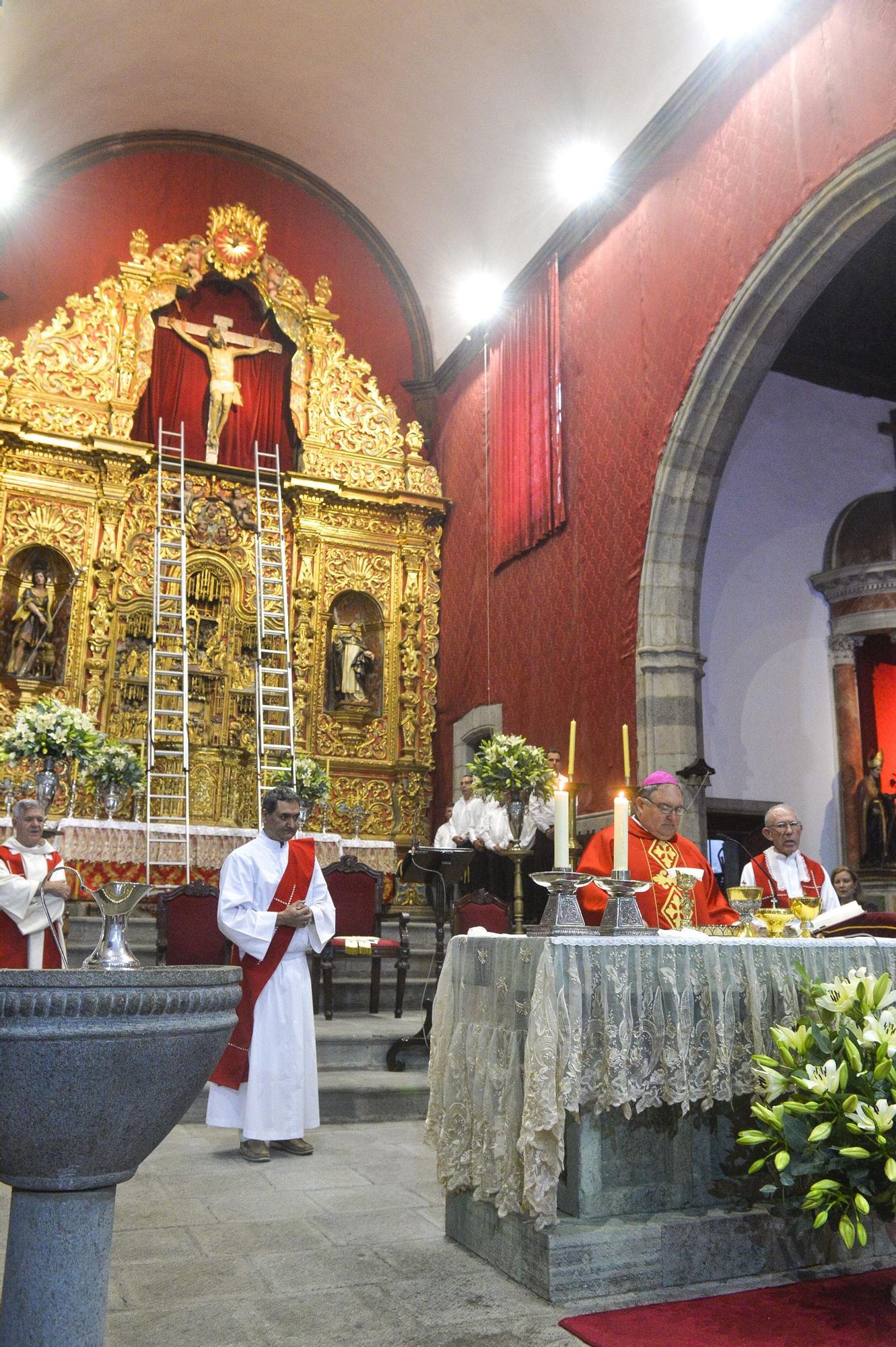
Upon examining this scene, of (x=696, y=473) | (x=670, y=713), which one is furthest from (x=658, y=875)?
(x=696, y=473)

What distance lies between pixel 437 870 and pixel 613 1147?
361 cm

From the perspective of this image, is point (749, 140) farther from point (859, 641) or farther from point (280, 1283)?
point (280, 1283)

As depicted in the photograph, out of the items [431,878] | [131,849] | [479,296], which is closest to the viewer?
[431,878]

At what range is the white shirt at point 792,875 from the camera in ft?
18.3

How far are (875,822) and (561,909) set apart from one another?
8354 mm

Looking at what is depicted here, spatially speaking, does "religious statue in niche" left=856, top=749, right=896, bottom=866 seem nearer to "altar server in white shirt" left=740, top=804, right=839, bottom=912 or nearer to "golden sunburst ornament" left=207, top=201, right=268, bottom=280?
"altar server in white shirt" left=740, top=804, right=839, bottom=912

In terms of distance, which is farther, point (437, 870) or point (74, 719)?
point (74, 719)

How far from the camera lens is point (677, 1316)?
2.82 metres

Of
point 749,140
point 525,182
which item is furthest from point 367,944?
point 525,182

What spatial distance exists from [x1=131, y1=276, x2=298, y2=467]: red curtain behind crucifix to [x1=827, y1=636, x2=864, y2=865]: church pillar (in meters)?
6.74

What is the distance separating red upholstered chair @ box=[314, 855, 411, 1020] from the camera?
7465mm

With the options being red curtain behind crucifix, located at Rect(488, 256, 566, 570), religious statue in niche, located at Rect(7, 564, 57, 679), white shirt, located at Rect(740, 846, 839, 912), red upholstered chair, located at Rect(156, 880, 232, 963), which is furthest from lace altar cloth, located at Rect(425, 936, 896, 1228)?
religious statue in niche, located at Rect(7, 564, 57, 679)

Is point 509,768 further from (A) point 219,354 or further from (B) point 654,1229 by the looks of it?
(A) point 219,354

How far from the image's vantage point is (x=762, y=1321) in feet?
9.13
